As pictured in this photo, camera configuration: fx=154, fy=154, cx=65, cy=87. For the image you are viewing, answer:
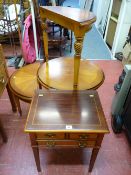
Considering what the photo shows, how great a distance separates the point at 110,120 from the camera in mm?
1666

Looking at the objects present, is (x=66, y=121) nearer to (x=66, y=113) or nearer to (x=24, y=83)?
(x=66, y=113)

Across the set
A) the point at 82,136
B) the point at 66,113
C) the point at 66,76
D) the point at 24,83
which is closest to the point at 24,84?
the point at 24,83

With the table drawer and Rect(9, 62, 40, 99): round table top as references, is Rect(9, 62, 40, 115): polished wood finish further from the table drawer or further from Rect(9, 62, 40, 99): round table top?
the table drawer

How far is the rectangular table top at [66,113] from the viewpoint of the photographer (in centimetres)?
89

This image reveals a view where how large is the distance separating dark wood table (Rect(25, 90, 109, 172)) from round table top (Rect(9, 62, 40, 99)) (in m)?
0.32

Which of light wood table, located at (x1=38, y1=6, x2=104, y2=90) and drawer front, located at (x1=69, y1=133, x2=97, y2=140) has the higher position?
light wood table, located at (x1=38, y1=6, x2=104, y2=90)

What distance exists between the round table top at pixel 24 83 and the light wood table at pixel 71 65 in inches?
8.5

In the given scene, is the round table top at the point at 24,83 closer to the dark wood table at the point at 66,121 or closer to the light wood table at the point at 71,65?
the light wood table at the point at 71,65

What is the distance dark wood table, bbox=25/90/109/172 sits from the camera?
35.0 inches

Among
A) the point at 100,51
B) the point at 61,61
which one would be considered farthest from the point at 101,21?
the point at 61,61

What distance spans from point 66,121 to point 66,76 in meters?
0.44

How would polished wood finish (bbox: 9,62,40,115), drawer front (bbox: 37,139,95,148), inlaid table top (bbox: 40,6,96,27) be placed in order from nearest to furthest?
inlaid table top (bbox: 40,6,96,27), drawer front (bbox: 37,139,95,148), polished wood finish (bbox: 9,62,40,115)

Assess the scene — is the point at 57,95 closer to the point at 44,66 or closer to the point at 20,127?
the point at 44,66

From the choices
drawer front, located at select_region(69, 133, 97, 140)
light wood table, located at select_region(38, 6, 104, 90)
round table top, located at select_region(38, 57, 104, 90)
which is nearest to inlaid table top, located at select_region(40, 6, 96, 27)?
light wood table, located at select_region(38, 6, 104, 90)
